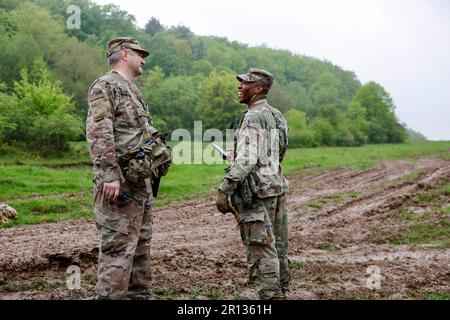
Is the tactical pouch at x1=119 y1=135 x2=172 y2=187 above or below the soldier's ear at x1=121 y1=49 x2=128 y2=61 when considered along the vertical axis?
below

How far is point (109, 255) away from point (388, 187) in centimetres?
1250

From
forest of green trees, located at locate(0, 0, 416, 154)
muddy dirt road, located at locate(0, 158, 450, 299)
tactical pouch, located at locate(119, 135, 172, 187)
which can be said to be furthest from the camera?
forest of green trees, located at locate(0, 0, 416, 154)

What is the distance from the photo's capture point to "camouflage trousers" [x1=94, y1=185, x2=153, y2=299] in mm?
4719

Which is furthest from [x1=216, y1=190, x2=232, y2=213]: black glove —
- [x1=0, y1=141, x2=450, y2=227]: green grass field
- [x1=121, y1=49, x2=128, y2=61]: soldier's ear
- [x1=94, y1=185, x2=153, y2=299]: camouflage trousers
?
[x1=0, y1=141, x2=450, y2=227]: green grass field

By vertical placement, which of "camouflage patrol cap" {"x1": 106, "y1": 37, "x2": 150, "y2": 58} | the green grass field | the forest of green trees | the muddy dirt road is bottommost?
the muddy dirt road

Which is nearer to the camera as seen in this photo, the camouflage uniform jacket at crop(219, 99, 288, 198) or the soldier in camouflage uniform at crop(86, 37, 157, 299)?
the soldier in camouflage uniform at crop(86, 37, 157, 299)

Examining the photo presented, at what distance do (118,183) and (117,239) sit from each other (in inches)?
20.1

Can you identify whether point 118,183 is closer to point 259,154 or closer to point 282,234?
point 259,154

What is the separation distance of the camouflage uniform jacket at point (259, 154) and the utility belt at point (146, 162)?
2.07 ft

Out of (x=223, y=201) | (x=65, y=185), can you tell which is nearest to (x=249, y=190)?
(x=223, y=201)

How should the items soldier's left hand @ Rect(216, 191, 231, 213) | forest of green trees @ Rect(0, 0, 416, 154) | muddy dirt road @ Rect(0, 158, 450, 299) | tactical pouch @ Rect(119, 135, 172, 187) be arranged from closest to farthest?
tactical pouch @ Rect(119, 135, 172, 187), soldier's left hand @ Rect(216, 191, 231, 213), muddy dirt road @ Rect(0, 158, 450, 299), forest of green trees @ Rect(0, 0, 416, 154)

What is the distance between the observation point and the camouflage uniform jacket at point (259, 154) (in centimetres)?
520

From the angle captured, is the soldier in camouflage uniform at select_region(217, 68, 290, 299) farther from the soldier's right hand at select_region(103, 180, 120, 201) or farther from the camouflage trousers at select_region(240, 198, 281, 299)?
the soldier's right hand at select_region(103, 180, 120, 201)
